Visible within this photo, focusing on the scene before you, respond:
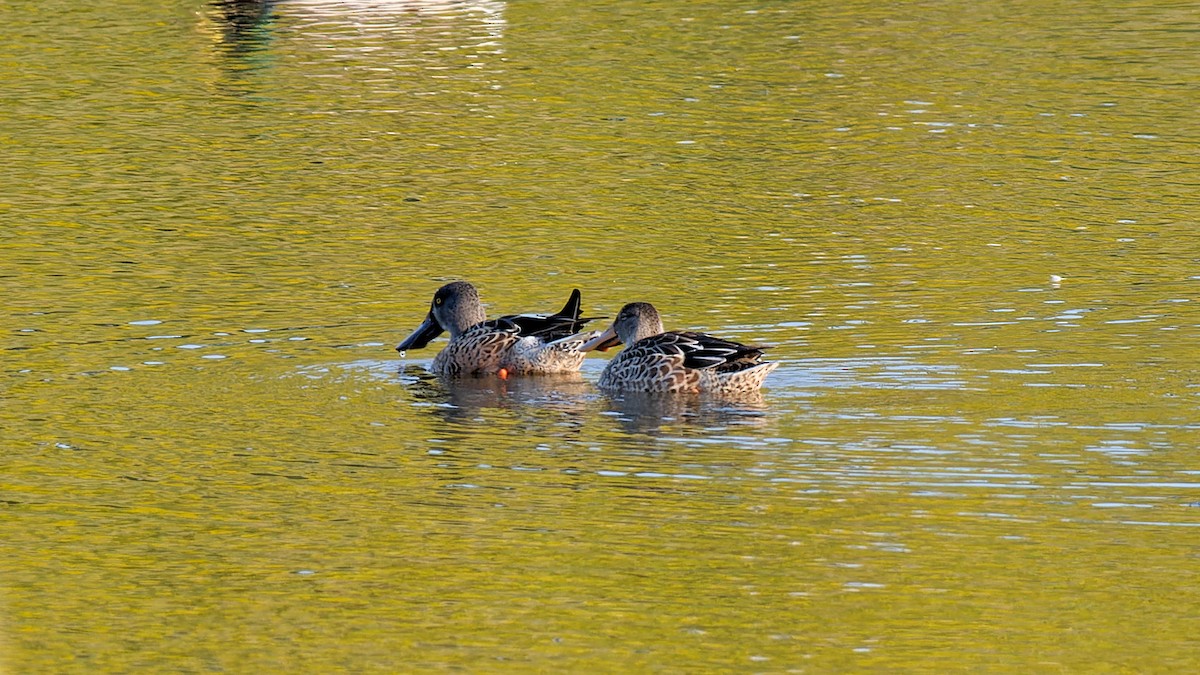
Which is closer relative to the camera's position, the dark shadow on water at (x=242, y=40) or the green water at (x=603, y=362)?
the green water at (x=603, y=362)

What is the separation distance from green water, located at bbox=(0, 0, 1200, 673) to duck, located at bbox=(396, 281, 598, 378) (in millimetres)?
184

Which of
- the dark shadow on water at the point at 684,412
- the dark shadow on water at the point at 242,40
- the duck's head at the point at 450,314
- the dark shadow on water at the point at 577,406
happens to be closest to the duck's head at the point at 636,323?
the dark shadow on water at the point at 577,406

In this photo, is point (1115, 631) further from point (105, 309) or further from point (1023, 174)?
point (1023, 174)

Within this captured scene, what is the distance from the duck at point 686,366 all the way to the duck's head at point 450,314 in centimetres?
129

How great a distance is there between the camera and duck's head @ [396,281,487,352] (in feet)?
47.8

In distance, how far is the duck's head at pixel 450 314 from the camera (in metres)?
14.6

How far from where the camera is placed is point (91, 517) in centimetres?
1030

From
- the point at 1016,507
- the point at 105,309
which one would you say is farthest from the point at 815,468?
the point at 105,309

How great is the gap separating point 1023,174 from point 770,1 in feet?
39.5

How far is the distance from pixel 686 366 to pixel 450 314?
2.13m

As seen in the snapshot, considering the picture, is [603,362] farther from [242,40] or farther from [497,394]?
[242,40]

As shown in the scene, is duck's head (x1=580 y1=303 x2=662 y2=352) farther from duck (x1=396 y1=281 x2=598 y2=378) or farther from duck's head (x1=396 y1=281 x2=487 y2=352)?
duck's head (x1=396 y1=281 x2=487 y2=352)

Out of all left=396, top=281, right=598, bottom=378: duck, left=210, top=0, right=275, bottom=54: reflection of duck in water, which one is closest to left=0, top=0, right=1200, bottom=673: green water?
left=396, top=281, right=598, bottom=378: duck

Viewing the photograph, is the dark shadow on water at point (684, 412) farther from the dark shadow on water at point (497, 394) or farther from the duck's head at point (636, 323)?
the duck's head at point (636, 323)
